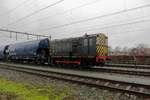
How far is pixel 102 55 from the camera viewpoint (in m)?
19.3

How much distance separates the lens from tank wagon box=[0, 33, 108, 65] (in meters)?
19.0

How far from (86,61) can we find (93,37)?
2.34m

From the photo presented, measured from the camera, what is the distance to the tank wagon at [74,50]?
19.0 metres

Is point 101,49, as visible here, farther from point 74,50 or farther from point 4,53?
point 4,53

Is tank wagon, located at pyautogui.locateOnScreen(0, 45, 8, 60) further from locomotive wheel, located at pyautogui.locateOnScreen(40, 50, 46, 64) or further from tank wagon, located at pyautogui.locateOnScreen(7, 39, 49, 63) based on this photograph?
locomotive wheel, located at pyautogui.locateOnScreen(40, 50, 46, 64)

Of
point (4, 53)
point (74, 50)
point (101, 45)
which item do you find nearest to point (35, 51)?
point (74, 50)

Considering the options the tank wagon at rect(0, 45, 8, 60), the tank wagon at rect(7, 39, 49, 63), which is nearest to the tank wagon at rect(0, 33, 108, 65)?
the tank wagon at rect(7, 39, 49, 63)

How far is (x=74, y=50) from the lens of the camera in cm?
2064

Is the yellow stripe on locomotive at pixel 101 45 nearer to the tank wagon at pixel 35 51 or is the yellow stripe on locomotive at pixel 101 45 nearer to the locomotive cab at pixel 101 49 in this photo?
the locomotive cab at pixel 101 49

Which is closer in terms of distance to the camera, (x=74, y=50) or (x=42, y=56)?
(x=74, y=50)

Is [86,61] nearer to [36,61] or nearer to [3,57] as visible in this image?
[36,61]

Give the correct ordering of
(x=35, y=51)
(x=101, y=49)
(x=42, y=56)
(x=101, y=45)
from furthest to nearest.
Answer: (x=35, y=51)
(x=42, y=56)
(x=101, y=45)
(x=101, y=49)

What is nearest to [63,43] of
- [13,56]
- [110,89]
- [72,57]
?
[72,57]

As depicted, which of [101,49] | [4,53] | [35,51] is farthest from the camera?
[4,53]
